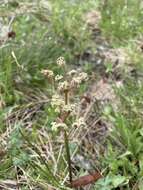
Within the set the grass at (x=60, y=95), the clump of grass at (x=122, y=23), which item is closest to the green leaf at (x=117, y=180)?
the grass at (x=60, y=95)

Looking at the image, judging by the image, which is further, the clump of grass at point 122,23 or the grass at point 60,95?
the clump of grass at point 122,23

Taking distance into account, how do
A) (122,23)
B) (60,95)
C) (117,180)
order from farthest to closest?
(122,23) < (60,95) < (117,180)

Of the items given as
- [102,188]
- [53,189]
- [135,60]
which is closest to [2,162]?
[53,189]

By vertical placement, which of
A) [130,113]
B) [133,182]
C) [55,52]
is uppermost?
[55,52]

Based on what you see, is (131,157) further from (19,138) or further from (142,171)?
(19,138)

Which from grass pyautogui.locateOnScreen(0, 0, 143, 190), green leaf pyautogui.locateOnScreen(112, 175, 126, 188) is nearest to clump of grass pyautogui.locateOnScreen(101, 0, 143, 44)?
grass pyautogui.locateOnScreen(0, 0, 143, 190)

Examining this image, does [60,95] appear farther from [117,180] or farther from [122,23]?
[122,23]

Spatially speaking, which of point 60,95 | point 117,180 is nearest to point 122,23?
point 60,95

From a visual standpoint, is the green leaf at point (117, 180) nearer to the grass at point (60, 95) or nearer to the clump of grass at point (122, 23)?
the grass at point (60, 95)
